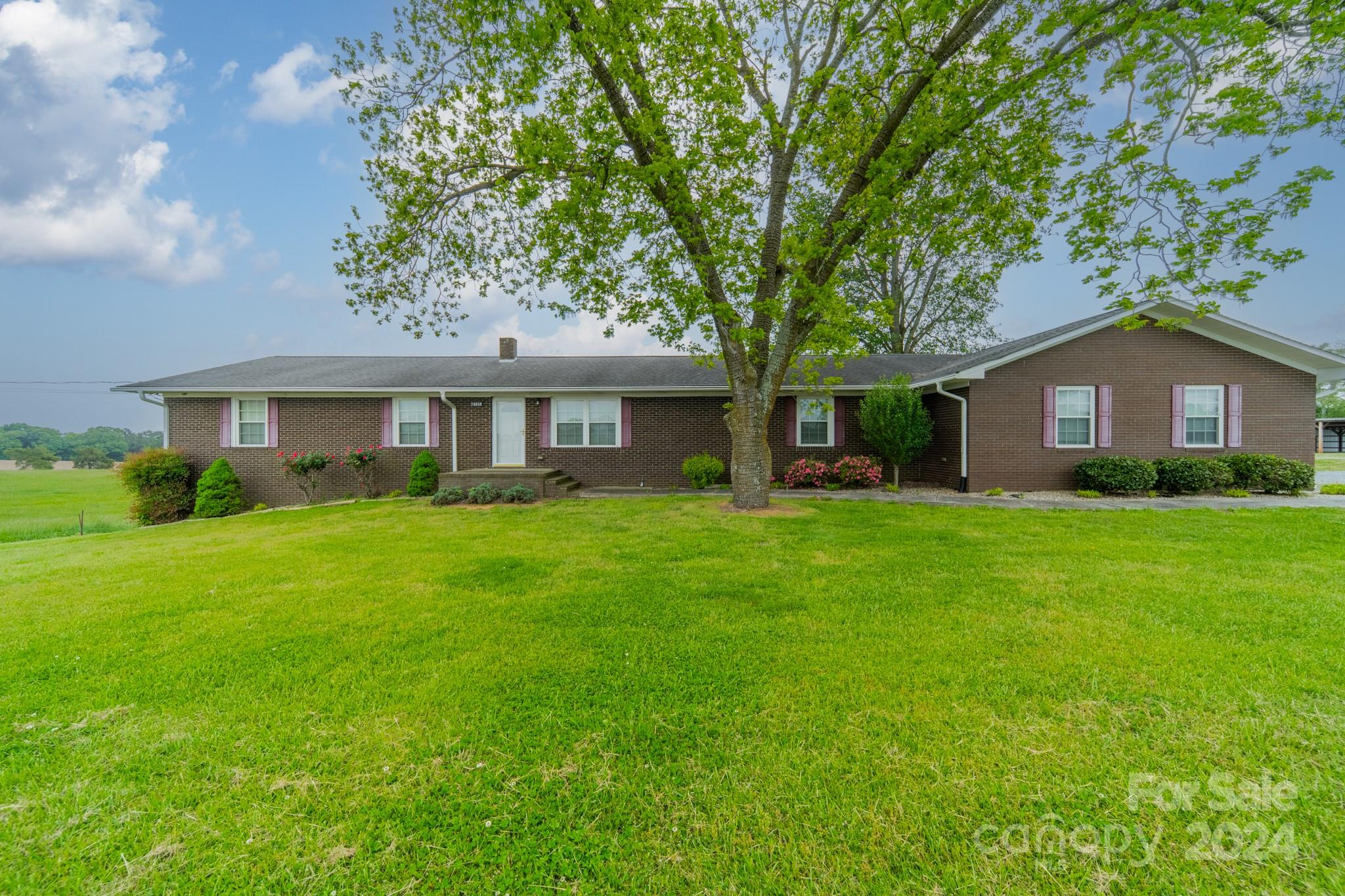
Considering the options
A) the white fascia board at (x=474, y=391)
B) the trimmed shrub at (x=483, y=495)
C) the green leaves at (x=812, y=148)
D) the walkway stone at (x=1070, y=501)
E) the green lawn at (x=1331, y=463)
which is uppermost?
the green leaves at (x=812, y=148)

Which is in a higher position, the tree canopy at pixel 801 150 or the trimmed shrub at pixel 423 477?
the tree canopy at pixel 801 150

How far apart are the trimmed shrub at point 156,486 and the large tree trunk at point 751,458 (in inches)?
498

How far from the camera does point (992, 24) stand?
775 centimetres

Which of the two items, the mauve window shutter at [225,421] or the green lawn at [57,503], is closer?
the green lawn at [57,503]

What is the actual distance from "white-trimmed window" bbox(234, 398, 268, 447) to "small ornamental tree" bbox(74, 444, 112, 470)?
15.9 metres

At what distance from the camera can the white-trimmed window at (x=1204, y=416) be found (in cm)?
1088

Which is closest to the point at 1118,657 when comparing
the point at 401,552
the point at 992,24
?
the point at 401,552

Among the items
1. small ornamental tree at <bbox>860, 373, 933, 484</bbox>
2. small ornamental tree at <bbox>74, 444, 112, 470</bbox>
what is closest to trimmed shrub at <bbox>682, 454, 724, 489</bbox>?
small ornamental tree at <bbox>860, 373, 933, 484</bbox>

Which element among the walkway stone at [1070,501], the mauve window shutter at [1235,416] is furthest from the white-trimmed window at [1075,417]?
the mauve window shutter at [1235,416]

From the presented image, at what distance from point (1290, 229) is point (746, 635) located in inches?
341

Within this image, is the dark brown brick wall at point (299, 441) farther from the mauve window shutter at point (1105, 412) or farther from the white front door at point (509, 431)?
the mauve window shutter at point (1105, 412)

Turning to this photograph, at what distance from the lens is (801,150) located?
951 cm

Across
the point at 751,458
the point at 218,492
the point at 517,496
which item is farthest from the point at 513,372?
the point at 751,458

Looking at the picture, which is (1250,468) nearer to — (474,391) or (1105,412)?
(1105,412)
